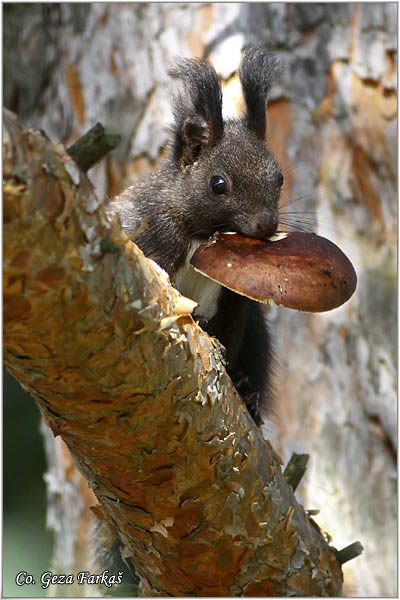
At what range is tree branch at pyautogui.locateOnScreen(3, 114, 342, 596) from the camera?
1.11 meters

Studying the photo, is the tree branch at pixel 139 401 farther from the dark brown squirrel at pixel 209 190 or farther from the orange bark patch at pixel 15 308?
the dark brown squirrel at pixel 209 190

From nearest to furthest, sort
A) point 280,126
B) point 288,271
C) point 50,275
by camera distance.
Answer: point 50,275, point 288,271, point 280,126

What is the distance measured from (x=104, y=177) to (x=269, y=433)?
149cm

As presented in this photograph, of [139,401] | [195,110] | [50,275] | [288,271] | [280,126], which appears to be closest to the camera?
[50,275]

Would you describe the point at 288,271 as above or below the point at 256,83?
below

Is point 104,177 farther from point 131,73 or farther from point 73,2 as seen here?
point 73,2

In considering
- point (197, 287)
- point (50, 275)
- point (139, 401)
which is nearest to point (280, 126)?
point (197, 287)

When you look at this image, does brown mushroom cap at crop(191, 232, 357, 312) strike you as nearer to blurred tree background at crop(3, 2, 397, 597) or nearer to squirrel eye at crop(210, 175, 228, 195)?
squirrel eye at crop(210, 175, 228, 195)

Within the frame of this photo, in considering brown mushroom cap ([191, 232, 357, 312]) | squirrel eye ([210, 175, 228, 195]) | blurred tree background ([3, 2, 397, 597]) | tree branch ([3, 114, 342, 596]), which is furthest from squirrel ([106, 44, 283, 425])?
blurred tree background ([3, 2, 397, 597])

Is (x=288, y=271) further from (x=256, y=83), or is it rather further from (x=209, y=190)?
(x=256, y=83)

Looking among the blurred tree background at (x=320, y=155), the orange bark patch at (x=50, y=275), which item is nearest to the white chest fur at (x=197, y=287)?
the blurred tree background at (x=320, y=155)

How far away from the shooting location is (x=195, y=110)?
2.29 metres

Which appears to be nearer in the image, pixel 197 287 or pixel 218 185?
pixel 218 185

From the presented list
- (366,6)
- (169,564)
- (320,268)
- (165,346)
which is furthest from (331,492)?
(366,6)
